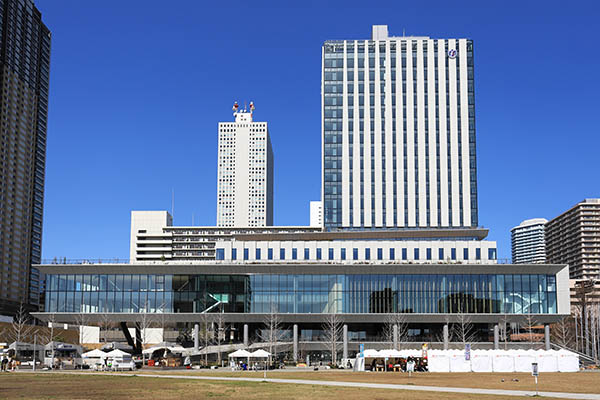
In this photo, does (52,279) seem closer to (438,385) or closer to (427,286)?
(427,286)

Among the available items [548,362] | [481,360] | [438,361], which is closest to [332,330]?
[438,361]

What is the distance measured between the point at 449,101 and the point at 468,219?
2883 centimetres

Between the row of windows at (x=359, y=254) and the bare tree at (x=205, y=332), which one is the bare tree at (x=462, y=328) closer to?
the row of windows at (x=359, y=254)

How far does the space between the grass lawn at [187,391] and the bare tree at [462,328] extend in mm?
64988

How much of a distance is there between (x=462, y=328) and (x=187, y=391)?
238 ft

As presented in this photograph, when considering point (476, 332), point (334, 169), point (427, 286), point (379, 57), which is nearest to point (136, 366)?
point (427, 286)

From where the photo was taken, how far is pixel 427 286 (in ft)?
386

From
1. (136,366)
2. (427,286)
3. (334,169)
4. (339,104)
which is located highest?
(339,104)

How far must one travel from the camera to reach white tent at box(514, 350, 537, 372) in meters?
80.4

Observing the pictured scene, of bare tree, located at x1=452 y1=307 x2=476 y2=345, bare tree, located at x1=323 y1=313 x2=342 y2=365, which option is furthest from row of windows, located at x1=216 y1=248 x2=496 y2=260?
bare tree, located at x1=323 y1=313 x2=342 y2=365

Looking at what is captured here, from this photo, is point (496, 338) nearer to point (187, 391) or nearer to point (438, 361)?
point (438, 361)

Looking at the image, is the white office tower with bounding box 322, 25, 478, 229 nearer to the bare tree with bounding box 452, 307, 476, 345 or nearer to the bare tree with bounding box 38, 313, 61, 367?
the bare tree with bounding box 452, 307, 476, 345

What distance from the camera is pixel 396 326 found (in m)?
113

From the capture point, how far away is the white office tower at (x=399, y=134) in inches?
6590
